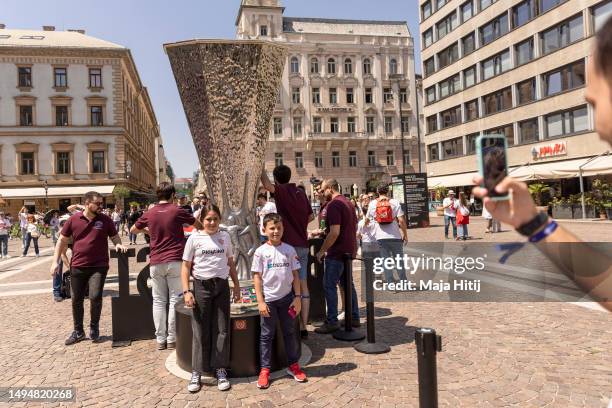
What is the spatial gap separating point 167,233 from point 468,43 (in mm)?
33878

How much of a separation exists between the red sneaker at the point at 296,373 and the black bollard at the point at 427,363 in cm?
140

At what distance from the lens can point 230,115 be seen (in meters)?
4.27

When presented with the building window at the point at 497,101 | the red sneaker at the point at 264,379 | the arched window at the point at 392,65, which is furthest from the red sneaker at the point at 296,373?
the arched window at the point at 392,65

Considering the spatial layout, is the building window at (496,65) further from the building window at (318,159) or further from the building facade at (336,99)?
the building window at (318,159)

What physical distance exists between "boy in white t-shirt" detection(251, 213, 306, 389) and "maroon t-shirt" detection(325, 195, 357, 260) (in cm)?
123

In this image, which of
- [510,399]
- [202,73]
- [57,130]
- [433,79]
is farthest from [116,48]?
[510,399]

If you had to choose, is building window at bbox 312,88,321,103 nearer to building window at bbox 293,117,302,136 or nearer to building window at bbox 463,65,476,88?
building window at bbox 293,117,302,136

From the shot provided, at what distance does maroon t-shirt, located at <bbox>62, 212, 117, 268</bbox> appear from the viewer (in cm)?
474

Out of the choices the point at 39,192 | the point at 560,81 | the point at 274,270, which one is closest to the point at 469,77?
the point at 560,81

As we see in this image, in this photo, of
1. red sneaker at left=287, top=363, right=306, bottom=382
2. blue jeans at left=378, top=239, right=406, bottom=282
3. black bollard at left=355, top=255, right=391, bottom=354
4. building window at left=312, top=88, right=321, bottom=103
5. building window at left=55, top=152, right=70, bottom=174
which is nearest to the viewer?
red sneaker at left=287, top=363, right=306, bottom=382

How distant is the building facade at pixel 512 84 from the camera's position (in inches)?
885

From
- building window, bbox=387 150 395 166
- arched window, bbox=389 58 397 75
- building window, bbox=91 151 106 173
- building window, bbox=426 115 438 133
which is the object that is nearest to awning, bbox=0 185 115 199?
building window, bbox=91 151 106 173

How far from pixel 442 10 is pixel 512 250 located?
38925 millimetres

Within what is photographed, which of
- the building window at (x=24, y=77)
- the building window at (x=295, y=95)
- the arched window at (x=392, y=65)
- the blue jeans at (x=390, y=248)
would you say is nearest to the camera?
the blue jeans at (x=390, y=248)
